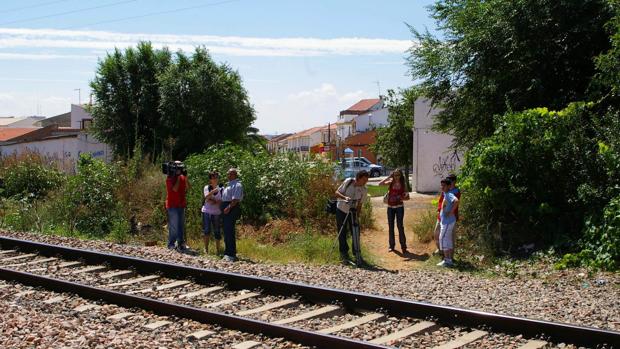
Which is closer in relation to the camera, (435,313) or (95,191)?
(435,313)

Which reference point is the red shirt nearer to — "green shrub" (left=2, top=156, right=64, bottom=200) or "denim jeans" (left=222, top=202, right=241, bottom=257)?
"denim jeans" (left=222, top=202, right=241, bottom=257)

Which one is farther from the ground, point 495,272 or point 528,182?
point 528,182

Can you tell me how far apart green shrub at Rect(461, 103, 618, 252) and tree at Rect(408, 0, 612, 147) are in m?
1.64

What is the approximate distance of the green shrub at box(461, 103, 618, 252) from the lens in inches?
507

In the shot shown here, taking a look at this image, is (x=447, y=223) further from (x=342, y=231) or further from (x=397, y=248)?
(x=397, y=248)

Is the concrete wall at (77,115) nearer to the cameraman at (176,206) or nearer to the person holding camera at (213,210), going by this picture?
the cameraman at (176,206)

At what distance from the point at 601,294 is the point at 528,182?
4512mm

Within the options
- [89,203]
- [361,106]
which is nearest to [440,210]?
[89,203]

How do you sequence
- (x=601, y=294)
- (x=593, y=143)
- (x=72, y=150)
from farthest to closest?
(x=72, y=150), (x=593, y=143), (x=601, y=294)

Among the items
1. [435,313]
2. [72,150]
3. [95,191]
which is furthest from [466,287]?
[72,150]

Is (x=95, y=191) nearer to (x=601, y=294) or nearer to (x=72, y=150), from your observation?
(x=601, y=294)

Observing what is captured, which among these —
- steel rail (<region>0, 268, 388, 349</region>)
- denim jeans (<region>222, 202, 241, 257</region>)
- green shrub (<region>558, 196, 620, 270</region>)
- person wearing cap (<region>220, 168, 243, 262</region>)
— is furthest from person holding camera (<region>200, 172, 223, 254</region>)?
green shrub (<region>558, 196, 620, 270</region>)

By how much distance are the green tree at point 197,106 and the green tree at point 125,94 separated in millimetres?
2100

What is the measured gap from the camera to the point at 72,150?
47.0 meters
